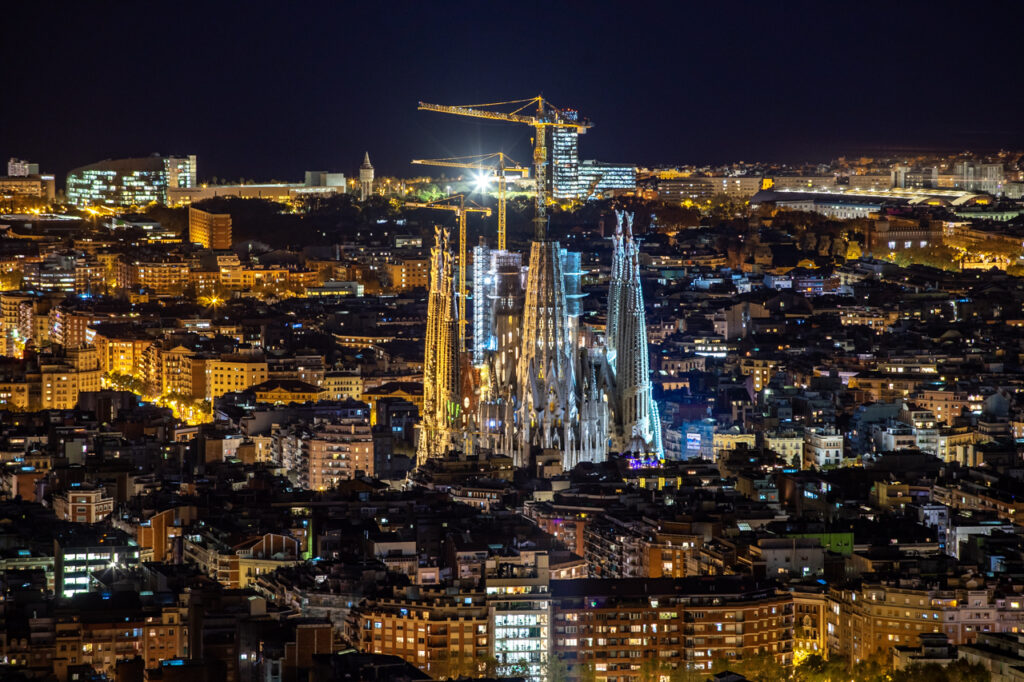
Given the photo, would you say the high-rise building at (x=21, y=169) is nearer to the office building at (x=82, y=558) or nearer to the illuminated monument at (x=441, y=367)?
the illuminated monument at (x=441, y=367)

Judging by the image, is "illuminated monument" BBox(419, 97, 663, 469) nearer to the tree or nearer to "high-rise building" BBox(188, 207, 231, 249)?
the tree

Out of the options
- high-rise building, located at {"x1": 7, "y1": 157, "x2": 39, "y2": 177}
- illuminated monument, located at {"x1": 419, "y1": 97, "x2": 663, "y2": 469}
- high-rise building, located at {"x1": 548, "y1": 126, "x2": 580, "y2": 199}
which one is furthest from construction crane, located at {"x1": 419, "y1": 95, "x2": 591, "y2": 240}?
high-rise building, located at {"x1": 7, "y1": 157, "x2": 39, "y2": 177}

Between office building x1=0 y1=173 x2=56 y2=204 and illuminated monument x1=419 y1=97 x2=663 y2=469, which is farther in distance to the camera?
office building x1=0 y1=173 x2=56 y2=204

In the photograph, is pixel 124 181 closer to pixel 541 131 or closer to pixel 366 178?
pixel 366 178

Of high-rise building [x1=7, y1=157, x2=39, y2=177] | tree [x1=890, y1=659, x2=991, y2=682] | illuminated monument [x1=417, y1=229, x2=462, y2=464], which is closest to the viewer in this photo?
tree [x1=890, y1=659, x2=991, y2=682]

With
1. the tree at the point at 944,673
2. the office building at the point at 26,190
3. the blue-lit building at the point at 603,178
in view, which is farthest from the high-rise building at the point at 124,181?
the tree at the point at 944,673

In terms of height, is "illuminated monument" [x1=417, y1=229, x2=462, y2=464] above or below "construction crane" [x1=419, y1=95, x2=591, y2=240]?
below

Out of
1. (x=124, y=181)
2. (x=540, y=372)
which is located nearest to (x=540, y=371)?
(x=540, y=372)
